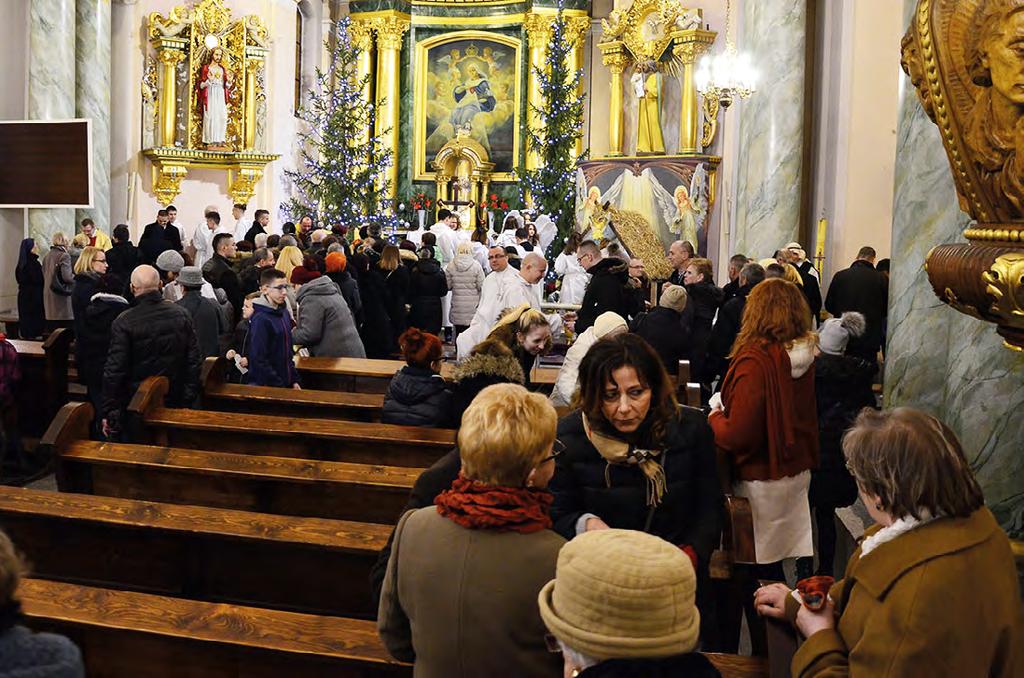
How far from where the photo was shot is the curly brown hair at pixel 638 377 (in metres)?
3.37

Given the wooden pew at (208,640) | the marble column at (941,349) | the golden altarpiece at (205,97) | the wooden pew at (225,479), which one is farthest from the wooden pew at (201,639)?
the golden altarpiece at (205,97)

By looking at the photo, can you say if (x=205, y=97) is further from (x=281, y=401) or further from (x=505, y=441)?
(x=505, y=441)

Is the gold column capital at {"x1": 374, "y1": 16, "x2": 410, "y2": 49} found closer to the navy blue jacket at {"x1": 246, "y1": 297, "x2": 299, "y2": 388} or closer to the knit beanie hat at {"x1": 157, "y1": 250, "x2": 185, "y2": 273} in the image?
the knit beanie hat at {"x1": 157, "y1": 250, "x2": 185, "y2": 273}

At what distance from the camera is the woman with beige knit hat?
6.03ft

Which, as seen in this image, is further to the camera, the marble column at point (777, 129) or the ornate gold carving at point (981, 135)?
the marble column at point (777, 129)

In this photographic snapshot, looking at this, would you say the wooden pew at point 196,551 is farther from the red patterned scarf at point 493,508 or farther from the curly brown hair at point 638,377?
the red patterned scarf at point 493,508

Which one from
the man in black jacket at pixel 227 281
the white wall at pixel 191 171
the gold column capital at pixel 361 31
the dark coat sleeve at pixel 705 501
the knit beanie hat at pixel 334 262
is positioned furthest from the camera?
the gold column capital at pixel 361 31

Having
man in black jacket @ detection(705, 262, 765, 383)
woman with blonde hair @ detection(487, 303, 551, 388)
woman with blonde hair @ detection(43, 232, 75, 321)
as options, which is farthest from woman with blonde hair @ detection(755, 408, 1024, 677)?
woman with blonde hair @ detection(43, 232, 75, 321)

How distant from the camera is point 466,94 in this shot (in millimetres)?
24859

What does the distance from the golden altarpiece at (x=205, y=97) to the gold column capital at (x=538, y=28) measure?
18.3 feet

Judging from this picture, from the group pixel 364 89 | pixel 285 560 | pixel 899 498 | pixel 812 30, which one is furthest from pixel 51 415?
pixel 364 89

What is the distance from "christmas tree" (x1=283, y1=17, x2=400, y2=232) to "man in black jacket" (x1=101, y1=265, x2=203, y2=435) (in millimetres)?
15115

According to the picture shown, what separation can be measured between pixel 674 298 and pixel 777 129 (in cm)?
489

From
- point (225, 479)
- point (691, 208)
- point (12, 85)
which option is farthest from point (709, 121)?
point (225, 479)
